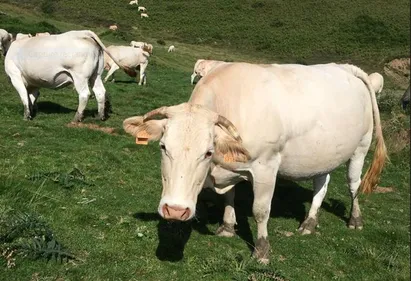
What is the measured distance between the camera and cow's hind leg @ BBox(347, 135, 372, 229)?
350 inches

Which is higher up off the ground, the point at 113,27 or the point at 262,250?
the point at 262,250

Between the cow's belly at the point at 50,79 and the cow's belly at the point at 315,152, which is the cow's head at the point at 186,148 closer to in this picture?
the cow's belly at the point at 315,152

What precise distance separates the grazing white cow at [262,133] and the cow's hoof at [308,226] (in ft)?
0.06

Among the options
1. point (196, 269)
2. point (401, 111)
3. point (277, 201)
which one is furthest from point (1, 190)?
point (401, 111)

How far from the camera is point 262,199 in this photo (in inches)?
264

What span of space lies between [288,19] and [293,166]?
2226 cm

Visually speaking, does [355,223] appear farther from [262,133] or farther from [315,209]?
[262,133]

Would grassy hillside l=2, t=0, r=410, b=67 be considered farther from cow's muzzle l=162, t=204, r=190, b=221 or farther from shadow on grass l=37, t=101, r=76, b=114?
cow's muzzle l=162, t=204, r=190, b=221

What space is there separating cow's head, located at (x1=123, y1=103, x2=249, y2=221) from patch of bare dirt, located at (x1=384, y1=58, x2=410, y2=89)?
40.3 m

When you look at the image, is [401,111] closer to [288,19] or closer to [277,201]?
[288,19]

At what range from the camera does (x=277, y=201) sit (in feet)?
33.6

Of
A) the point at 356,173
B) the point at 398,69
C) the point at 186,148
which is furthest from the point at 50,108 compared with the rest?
the point at 398,69

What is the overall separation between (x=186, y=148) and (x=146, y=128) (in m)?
0.74

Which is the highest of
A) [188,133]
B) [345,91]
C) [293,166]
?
[188,133]
